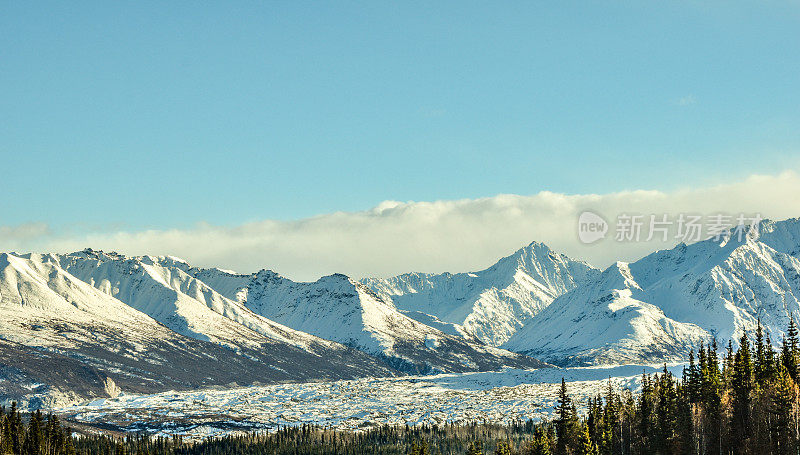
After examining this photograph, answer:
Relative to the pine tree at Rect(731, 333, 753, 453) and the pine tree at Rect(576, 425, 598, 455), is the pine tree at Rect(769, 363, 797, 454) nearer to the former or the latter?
the pine tree at Rect(731, 333, 753, 453)

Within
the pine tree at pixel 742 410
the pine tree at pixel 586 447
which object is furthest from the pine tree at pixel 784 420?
the pine tree at pixel 586 447

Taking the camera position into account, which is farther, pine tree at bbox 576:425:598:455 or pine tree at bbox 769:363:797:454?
pine tree at bbox 576:425:598:455

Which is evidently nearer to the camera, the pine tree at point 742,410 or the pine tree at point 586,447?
the pine tree at point 742,410

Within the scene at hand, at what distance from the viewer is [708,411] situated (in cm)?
18762

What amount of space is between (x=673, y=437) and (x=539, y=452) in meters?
28.3

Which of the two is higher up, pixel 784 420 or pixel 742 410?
pixel 742 410

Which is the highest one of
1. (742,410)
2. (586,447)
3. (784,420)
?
(742,410)

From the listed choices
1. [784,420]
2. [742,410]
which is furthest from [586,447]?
[784,420]

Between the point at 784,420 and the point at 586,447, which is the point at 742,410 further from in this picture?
the point at 586,447

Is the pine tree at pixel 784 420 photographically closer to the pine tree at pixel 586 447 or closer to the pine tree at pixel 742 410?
the pine tree at pixel 742 410

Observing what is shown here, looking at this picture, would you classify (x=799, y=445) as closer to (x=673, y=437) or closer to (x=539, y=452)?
(x=673, y=437)

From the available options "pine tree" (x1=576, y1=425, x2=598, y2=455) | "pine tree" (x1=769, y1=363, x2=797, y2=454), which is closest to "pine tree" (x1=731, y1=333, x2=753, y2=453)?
"pine tree" (x1=769, y1=363, x2=797, y2=454)

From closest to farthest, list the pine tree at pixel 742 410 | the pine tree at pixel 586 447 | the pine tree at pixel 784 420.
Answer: the pine tree at pixel 784 420 < the pine tree at pixel 742 410 < the pine tree at pixel 586 447

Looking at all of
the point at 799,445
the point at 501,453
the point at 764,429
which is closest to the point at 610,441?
the point at 501,453
